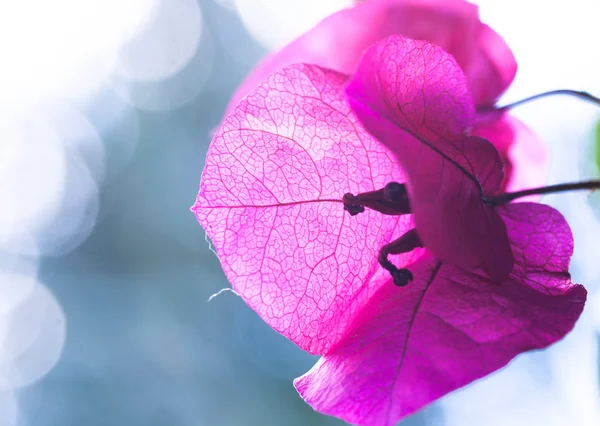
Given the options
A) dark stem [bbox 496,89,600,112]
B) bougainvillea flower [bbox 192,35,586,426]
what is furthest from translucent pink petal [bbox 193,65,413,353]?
dark stem [bbox 496,89,600,112]

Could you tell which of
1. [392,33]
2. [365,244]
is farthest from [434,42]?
[365,244]

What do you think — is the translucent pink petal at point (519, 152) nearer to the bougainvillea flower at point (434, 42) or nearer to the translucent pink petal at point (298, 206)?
the bougainvillea flower at point (434, 42)

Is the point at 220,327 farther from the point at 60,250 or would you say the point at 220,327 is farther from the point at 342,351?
the point at 342,351

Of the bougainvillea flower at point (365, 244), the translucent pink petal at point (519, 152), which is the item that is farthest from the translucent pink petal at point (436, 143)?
the translucent pink petal at point (519, 152)

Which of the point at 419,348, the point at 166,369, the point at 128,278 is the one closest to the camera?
the point at 419,348

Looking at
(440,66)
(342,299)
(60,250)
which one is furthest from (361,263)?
(60,250)

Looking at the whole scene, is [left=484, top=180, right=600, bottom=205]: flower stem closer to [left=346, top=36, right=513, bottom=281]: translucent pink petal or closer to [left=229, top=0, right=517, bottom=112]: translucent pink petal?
[left=346, top=36, right=513, bottom=281]: translucent pink petal
